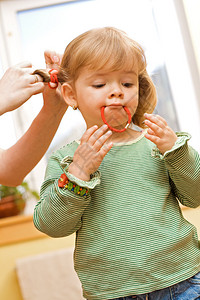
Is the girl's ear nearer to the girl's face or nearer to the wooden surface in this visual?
the girl's face

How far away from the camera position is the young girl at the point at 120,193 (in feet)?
3.04

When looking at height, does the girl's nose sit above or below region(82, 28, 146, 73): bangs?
below

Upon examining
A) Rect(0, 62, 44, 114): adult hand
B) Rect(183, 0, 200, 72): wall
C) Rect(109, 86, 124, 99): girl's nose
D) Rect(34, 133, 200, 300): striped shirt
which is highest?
Rect(183, 0, 200, 72): wall

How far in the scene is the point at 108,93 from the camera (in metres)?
0.96

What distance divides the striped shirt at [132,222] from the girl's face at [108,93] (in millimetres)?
111

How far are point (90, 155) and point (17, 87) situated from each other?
15.4 inches

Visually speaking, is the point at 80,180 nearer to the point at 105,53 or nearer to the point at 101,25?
the point at 105,53

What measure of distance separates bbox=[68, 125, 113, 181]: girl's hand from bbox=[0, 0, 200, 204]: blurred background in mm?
1448

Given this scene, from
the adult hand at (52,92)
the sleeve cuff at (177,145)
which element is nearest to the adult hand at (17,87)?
the adult hand at (52,92)

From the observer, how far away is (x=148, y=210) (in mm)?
953

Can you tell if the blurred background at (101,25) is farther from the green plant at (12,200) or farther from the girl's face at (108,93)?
the girl's face at (108,93)

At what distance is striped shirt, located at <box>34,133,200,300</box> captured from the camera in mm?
927

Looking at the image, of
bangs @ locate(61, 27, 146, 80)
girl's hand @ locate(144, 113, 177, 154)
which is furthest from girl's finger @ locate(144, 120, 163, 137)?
bangs @ locate(61, 27, 146, 80)

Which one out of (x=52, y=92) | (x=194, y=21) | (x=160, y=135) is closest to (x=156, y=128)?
(x=160, y=135)
